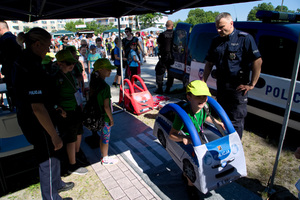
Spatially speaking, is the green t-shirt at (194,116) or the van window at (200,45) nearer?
the green t-shirt at (194,116)

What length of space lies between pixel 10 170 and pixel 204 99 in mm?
3242

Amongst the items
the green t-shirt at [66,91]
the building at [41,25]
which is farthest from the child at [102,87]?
the building at [41,25]

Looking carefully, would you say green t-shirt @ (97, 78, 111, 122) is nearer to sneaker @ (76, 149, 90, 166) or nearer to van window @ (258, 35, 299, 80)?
sneaker @ (76, 149, 90, 166)

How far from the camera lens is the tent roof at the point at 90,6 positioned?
365cm

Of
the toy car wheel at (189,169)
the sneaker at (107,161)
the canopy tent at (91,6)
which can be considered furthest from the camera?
the canopy tent at (91,6)

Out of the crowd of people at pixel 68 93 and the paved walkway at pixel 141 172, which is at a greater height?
the crowd of people at pixel 68 93

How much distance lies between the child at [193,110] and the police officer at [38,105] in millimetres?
1233

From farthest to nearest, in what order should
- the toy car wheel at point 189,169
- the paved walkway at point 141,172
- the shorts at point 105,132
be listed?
1. the shorts at point 105,132
2. the paved walkway at point 141,172
3. the toy car wheel at point 189,169

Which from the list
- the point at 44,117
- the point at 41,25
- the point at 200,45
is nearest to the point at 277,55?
the point at 200,45

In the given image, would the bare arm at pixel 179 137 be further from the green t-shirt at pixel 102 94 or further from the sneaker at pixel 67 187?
the sneaker at pixel 67 187

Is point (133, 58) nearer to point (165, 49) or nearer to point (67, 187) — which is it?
point (165, 49)

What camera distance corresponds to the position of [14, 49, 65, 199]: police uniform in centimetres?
175

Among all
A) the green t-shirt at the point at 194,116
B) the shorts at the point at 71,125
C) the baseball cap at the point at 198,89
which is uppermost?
the baseball cap at the point at 198,89

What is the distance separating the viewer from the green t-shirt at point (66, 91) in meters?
2.77
